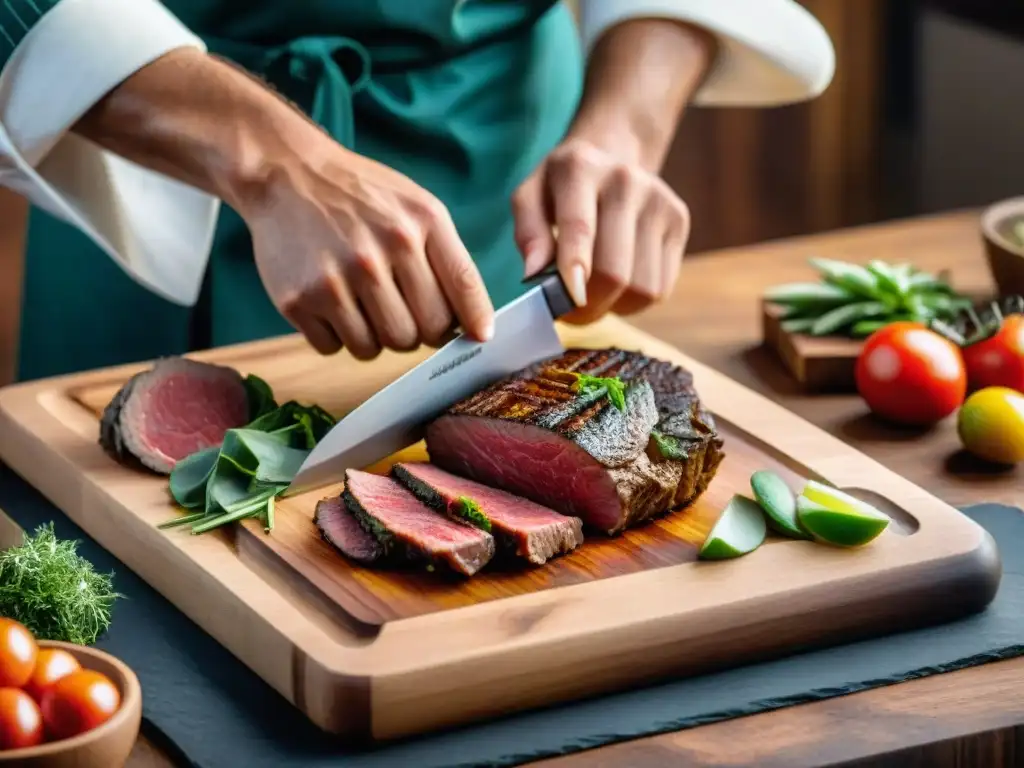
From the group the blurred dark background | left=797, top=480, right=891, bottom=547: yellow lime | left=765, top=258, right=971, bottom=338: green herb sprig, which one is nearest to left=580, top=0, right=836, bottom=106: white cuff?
left=765, top=258, right=971, bottom=338: green herb sprig

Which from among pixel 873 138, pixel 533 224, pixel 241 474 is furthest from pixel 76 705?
pixel 873 138

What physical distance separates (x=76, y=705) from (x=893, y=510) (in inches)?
41.9

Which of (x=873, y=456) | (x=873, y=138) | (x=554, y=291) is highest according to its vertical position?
(x=554, y=291)

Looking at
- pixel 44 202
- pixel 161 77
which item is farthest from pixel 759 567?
pixel 44 202

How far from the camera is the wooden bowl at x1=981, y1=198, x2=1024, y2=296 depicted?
262cm

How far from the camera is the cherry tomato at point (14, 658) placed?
4.81 ft

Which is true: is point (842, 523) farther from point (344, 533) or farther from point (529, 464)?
point (344, 533)

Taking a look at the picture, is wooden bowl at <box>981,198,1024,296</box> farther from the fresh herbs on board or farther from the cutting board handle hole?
the fresh herbs on board

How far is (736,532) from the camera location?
1920 mm

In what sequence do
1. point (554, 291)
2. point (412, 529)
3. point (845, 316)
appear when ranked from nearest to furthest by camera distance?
point (412, 529), point (554, 291), point (845, 316)

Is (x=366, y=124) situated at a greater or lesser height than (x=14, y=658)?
greater

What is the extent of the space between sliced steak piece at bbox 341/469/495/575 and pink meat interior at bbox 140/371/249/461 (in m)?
0.30

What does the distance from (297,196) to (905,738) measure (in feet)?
3.32

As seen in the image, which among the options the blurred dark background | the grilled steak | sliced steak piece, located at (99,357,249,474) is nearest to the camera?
the grilled steak
